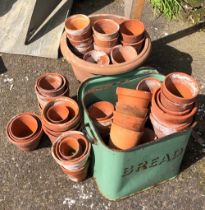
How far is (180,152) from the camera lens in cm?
287

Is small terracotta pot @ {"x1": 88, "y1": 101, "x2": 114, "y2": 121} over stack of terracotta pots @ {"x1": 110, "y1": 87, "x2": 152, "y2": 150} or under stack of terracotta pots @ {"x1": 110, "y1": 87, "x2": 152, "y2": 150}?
under

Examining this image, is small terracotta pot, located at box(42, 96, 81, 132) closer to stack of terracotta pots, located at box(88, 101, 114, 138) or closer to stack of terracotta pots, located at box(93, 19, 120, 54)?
stack of terracotta pots, located at box(88, 101, 114, 138)

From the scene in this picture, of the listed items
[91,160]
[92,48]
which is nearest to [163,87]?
[91,160]

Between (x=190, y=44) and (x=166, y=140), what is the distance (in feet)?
7.33

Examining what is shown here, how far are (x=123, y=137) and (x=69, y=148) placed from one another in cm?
57

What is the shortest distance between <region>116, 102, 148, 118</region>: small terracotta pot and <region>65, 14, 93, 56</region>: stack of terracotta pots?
41.5 inches

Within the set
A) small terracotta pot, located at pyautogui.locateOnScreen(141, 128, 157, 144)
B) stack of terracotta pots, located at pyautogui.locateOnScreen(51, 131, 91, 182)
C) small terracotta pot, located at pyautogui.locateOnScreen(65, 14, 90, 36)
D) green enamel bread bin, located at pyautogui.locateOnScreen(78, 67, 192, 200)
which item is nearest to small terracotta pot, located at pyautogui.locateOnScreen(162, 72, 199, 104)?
green enamel bread bin, located at pyautogui.locateOnScreen(78, 67, 192, 200)

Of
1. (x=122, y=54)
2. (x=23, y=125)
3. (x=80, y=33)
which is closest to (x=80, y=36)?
Answer: (x=80, y=33)

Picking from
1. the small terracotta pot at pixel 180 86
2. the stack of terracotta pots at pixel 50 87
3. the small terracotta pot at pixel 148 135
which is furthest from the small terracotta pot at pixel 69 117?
the small terracotta pot at pixel 180 86

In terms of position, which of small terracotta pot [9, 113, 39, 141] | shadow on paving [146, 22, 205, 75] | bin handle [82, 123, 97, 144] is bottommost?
small terracotta pot [9, 113, 39, 141]

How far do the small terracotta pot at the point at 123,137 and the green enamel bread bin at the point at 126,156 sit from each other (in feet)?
0.52

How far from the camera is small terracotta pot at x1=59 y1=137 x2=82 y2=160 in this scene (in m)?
2.90

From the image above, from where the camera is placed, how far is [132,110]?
2729mm

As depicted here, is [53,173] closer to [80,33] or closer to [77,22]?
[80,33]
